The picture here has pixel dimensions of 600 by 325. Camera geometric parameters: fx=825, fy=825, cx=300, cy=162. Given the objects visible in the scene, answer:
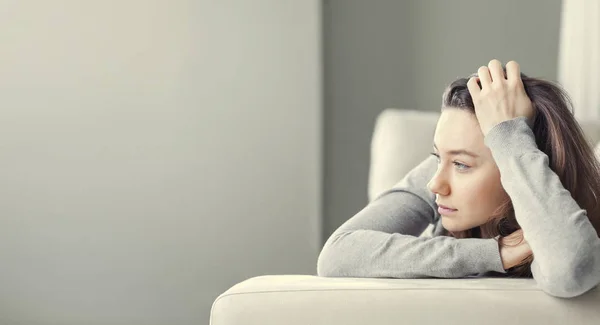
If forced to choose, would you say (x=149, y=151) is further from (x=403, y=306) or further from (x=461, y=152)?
(x=403, y=306)

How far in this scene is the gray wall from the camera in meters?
2.89

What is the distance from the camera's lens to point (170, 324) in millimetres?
2699

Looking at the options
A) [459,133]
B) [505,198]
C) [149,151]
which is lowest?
[149,151]

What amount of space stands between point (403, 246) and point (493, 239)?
0.45 feet

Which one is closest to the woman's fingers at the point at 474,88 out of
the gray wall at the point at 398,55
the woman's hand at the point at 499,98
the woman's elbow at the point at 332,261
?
the woman's hand at the point at 499,98

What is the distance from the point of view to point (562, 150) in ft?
3.98

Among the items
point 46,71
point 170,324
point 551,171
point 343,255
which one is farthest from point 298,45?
point 551,171

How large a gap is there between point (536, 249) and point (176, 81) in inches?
66.8

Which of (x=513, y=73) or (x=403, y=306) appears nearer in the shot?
(x=403, y=306)

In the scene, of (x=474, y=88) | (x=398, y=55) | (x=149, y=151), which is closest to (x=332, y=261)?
(x=474, y=88)

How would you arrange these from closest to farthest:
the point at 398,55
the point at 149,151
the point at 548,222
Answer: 1. the point at 548,222
2. the point at 149,151
3. the point at 398,55

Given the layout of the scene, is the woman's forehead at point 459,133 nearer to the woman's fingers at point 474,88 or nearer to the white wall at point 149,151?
the woman's fingers at point 474,88

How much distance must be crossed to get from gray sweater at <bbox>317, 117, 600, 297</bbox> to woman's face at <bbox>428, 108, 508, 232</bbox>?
54mm

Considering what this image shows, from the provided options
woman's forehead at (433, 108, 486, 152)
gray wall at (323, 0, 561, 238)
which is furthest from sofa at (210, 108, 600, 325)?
gray wall at (323, 0, 561, 238)
